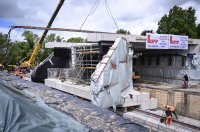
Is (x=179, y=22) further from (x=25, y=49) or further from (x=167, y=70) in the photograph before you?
(x=25, y=49)

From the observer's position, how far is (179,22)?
3644 centimetres

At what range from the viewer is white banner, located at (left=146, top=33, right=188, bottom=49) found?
16.9m

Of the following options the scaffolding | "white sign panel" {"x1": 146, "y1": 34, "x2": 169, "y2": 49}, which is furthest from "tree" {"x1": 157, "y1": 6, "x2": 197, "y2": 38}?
the scaffolding

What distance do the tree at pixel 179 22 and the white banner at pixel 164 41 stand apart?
18.1 m

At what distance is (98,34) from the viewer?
1582 centimetres

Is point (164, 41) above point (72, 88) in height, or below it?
above

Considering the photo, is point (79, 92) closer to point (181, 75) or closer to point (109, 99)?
point (109, 99)

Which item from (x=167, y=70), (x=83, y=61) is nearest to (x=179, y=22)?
(x=167, y=70)

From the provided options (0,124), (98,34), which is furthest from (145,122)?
(0,124)

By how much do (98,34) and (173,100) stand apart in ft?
23.7

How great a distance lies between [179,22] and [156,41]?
2194cm

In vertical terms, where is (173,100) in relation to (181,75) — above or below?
below

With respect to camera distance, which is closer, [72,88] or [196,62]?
[72,88]

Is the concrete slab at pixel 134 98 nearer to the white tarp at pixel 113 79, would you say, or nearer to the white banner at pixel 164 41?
the white tarp at pixel 113 79
